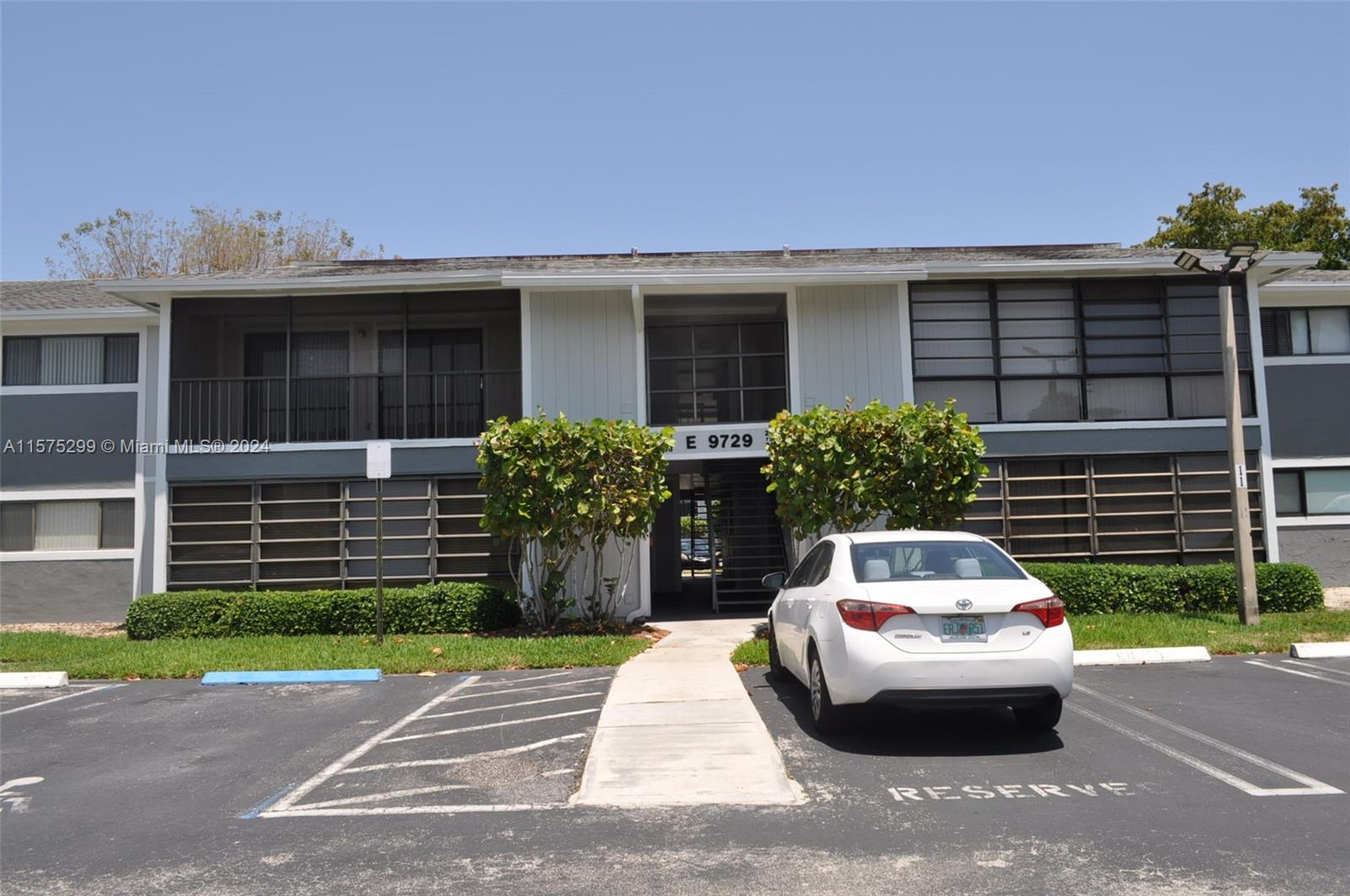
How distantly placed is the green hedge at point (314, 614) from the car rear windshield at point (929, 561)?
7942 mm

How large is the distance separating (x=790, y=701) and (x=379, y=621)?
6207mm

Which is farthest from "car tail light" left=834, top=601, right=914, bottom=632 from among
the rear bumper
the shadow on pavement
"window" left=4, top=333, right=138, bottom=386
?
"window" left=4, top=333, right=138, bottom=386

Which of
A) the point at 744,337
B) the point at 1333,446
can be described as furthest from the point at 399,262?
the point at 1333,446

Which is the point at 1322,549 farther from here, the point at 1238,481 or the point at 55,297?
the point at 55,297

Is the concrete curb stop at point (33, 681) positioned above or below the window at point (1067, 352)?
below

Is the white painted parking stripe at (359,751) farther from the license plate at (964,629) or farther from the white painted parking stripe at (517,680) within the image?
the license plate at (964,629)

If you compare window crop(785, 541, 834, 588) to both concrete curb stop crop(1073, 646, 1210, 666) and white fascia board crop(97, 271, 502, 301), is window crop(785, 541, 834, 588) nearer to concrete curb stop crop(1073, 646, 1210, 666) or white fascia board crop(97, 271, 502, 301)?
concrete curb stop crop(1073, 646, 1210, 666)

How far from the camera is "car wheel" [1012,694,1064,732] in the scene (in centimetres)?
719

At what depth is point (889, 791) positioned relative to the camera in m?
5.90

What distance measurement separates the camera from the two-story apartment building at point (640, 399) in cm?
1559

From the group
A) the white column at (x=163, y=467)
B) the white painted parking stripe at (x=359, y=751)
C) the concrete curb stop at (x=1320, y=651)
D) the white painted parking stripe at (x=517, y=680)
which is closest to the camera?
the white painted parking stripe at (x=359, y=751)

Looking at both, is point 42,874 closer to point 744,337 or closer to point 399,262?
point 744,337

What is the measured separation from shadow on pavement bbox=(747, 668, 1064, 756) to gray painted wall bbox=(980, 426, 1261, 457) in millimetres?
8127

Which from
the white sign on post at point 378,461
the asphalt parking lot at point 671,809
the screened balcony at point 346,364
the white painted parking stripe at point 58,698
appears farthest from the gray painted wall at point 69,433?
the asphalt parking lot at point 671,809
